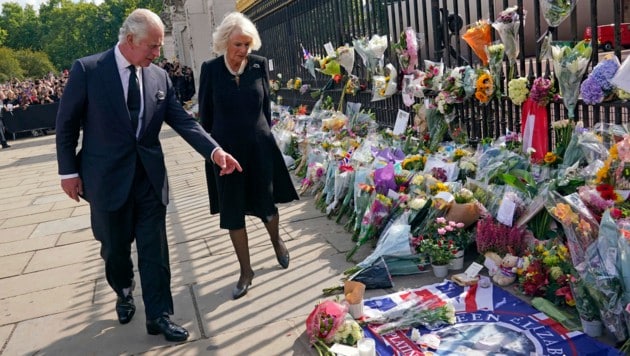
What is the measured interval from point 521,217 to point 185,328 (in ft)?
7.41

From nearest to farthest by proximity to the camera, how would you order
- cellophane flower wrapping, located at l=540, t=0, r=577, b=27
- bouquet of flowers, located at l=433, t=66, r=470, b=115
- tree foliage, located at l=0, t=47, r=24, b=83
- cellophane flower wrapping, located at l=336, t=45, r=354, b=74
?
cellophane flower wrapping, located at l=540, t=0, r=577, b=27
bouquet of flowers, located at l=433, t=66, r=470, b=115
cellophane flower wrapping, located at l=336, t=45, r=354, b=74
tree foliage, located at l=0, t=47, r=24, b=83

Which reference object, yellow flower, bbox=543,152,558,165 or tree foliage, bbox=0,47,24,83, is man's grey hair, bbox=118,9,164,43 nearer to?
yellow flower, bbox=543,152,558,165

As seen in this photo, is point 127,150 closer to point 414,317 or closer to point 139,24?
Result: point 139,24

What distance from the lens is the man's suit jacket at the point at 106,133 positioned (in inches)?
132

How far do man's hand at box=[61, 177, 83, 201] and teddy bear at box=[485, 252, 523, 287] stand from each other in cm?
259

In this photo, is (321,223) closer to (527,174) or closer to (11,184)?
(527,174)

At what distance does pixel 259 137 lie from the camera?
4.18 metres

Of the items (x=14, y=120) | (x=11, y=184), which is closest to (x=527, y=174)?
(x=11, y=184)

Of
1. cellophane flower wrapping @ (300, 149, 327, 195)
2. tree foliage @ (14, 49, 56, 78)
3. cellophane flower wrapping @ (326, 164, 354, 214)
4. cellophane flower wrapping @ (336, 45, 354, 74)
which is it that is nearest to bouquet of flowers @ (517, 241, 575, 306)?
cellophane flower wrapping @ (326, 164, 354, 214)

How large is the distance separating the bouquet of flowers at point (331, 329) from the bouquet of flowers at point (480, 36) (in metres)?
2.94

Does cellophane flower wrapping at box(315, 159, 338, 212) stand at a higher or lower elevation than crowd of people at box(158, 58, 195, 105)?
lower

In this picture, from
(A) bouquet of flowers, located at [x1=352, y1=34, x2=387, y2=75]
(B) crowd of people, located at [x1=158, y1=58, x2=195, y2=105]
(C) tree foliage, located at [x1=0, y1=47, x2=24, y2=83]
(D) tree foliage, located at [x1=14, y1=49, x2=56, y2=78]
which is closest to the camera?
(A) bouquet of flowers, located at [x1=352, y1=34, x2=387, y2=75]

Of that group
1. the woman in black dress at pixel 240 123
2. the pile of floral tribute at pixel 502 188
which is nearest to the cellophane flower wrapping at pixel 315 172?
the pile of floral tribute at pixel 502 188

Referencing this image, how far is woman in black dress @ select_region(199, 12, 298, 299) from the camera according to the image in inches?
159
